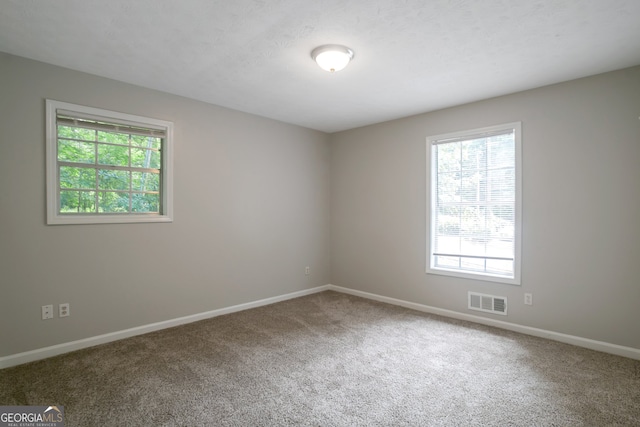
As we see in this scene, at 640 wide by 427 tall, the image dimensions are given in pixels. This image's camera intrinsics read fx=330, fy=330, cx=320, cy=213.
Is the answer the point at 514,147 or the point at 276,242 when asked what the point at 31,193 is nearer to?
the point at 276,242

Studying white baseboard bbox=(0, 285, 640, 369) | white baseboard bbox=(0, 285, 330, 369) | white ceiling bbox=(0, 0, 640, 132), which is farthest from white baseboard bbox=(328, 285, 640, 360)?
white ceiling bbox=(0, 0, 640, 132)

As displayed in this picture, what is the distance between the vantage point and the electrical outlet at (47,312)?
2.85 metres

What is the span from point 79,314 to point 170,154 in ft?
5.80

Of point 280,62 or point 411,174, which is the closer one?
point 280,62

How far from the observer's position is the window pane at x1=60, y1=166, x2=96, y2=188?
3.02m

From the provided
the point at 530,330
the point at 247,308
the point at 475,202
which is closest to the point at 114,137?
the point at 247,308

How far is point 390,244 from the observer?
463 cm

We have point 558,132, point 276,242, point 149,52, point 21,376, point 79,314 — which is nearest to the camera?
point 21,376

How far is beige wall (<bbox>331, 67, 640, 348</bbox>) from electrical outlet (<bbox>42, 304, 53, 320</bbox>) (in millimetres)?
3816

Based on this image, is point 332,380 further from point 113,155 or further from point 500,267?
point 113,155

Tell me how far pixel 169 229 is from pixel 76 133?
1.23m

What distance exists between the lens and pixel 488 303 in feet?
12.2

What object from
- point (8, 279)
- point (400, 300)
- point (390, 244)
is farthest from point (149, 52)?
point (400, 300)

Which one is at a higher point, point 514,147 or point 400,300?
point 514,147
